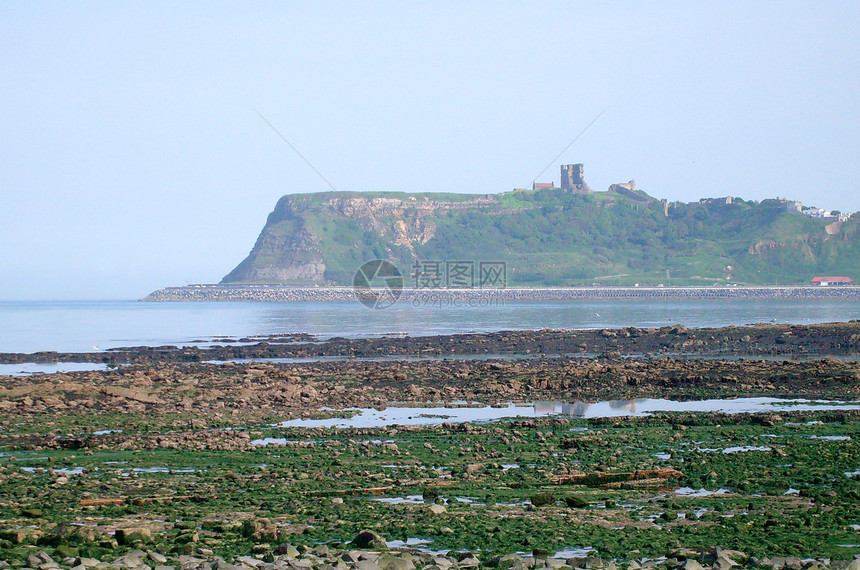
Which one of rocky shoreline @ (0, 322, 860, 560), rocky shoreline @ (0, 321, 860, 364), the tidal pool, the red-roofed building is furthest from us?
the red-roofed building

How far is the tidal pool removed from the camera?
70.0 ft

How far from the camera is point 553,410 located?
2303cm

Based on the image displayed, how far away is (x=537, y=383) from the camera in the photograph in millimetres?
27578

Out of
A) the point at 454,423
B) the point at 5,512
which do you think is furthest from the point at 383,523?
the point at 454,423

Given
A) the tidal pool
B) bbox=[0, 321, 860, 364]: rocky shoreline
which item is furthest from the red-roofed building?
the tidal pool

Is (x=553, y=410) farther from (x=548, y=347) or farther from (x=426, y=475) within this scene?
(x=548, y=347)

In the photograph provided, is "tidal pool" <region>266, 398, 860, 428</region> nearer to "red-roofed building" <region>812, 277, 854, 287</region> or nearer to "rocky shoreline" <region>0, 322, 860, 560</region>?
"rocky shoreline" <region>0, 322, 860, 560</region>

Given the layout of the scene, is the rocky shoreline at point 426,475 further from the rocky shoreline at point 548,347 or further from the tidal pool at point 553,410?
the rocky shoreline at point 548,347

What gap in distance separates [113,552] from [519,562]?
4210mm

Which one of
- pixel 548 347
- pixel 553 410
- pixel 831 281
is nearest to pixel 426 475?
pixel 553 410

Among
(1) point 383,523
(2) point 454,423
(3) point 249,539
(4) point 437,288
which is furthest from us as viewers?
(4) point 437,288

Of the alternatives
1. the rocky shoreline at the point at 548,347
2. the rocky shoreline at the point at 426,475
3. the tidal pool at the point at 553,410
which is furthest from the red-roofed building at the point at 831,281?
the tidal pool at the point at 553,410

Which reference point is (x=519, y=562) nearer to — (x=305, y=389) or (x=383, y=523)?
(x=383, y=523)

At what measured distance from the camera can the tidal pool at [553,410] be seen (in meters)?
21.3
